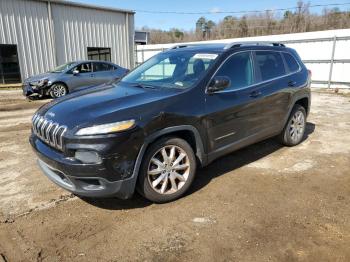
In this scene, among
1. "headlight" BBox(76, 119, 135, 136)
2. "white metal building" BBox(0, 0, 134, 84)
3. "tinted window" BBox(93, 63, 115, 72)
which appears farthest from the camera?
"white metal building" BBox(0, 0, 134, 84)

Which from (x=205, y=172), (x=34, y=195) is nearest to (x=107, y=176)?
(x=34, y=195)

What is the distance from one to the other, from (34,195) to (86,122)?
1477 mm

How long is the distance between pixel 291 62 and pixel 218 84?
7.81 ft

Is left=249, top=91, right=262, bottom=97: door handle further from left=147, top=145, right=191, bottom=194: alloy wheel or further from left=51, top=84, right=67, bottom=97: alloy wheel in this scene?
left=51, top=84, right=67, bottom=97: alloy wheel

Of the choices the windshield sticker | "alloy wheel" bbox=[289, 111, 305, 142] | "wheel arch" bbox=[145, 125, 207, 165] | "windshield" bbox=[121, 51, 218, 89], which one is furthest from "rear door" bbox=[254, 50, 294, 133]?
"wheel arch" bbox=[145, 125, 207, 165]

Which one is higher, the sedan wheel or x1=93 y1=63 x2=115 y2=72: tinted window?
x1=93 y1=63 x2=115 y2=72: tinted window

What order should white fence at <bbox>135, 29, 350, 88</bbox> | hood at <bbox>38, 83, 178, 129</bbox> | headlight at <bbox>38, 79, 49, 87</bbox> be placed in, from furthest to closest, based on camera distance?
white fence at <bbox>135, 29, 350, 88</bbox> < headlight at <bbox>38, 79, 49, 87</bbox> < hood at <bbox>38, 83, 178, 129</bbox>

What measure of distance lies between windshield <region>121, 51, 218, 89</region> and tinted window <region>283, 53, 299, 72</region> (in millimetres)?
1919

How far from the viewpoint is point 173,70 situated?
450cm

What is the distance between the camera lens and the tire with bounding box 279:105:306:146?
5672 millimetres

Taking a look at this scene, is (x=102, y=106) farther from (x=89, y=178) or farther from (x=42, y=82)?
(x=42, y=82)

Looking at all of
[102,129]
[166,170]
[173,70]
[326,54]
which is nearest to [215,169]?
[166,170]

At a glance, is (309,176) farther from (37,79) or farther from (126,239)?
(37,79)

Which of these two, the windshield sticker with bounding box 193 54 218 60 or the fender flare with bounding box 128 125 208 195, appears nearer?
the fender flare with bounding box 128 125 208 195
